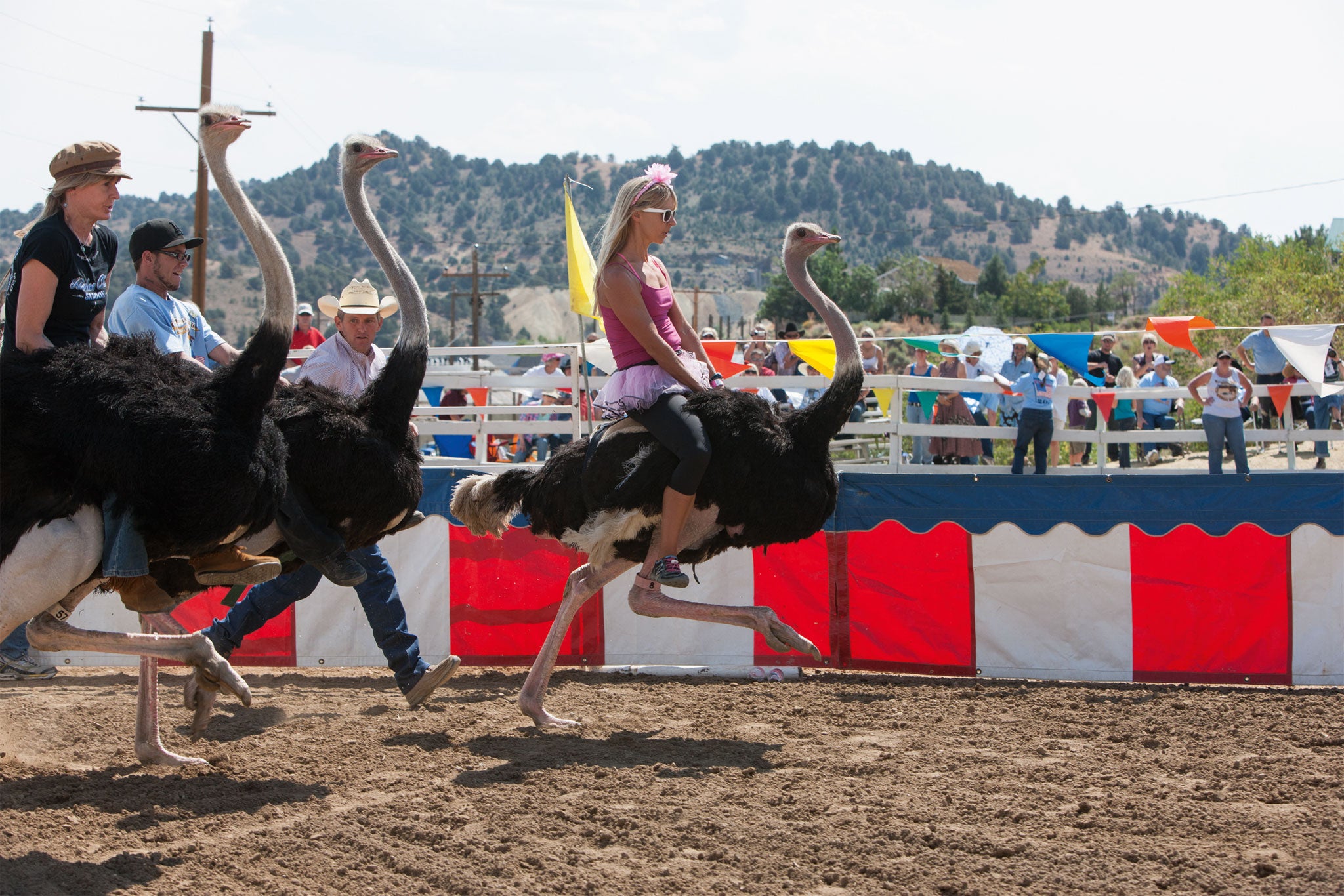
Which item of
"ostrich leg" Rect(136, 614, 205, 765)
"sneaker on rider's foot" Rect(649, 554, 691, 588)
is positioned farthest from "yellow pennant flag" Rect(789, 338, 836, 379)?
"ostrich leg" Rect(136, 614, 205, 765)

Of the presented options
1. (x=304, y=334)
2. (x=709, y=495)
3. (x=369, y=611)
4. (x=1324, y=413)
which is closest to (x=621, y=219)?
(x=709, y=495)

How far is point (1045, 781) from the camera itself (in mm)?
4066

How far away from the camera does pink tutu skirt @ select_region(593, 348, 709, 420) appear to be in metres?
4.87

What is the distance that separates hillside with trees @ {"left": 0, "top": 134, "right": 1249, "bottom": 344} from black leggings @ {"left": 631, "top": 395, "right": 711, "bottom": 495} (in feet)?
332

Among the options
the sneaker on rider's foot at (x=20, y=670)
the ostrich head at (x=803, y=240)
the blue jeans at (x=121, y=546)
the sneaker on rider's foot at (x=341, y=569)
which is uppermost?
the ostrich head at (x=803, y=240)

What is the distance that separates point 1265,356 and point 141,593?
11.5 metres

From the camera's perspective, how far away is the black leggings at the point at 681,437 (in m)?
4.70

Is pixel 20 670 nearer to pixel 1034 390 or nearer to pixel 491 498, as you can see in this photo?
pixel 491 498

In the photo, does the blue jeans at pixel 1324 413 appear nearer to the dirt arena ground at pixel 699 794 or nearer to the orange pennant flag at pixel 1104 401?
the orange pennant flag at pixel 1104 401

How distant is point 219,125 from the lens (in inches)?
168

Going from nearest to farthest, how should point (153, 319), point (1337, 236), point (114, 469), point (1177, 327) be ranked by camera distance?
point (114, 469) < point (153, 319) < point (1177, 327) < point (1337, 236)

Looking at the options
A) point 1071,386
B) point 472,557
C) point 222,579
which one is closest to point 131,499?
point 222,579

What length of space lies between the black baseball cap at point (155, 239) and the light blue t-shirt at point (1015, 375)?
8005 mm

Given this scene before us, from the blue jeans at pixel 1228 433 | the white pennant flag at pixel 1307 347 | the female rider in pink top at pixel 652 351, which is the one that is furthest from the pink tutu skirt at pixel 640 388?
the white pennant flag at pixel 1307 347
